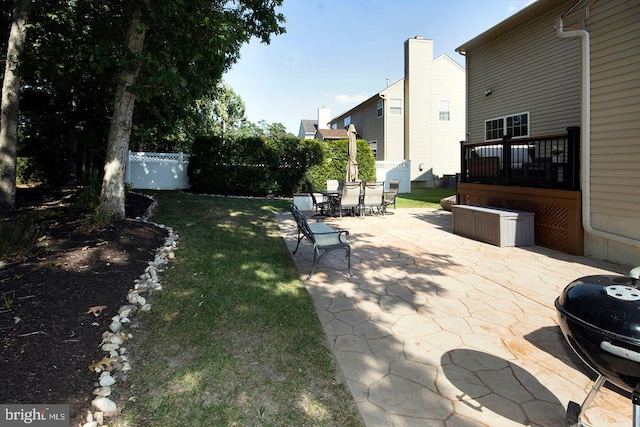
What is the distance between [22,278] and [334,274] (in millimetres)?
3669

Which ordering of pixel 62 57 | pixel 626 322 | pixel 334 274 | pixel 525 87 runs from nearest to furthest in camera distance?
pixel 626 322
pixel 334 274
pixel 62 57
pixel 525 87

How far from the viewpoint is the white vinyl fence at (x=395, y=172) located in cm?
1838

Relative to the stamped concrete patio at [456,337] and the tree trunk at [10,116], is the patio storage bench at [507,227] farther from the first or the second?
the tree trunk at [10,116]

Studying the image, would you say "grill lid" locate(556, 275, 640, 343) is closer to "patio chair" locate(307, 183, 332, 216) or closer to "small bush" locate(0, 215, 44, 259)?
"small bush" locate(0, 215, 44, 259)

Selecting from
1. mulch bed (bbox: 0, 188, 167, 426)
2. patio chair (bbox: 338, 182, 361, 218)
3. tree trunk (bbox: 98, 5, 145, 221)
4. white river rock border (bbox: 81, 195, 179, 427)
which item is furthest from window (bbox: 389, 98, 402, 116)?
white river rock border (bbox: 81, 195, 179, 427)

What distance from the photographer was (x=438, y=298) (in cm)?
411

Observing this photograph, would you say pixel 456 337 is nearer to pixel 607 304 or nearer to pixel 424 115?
pixel 607 304

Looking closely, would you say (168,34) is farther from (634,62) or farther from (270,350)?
(634,62)

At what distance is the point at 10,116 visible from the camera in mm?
7242

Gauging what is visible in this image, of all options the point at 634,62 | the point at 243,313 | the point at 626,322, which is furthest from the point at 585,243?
the point at 243,313

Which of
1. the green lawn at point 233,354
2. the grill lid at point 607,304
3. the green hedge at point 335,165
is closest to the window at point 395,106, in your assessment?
the green hedge at point 335,165

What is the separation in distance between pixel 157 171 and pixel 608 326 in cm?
1667

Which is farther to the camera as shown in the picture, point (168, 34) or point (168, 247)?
point (168, 34)

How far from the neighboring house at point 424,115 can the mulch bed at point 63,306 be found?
18073 mm
